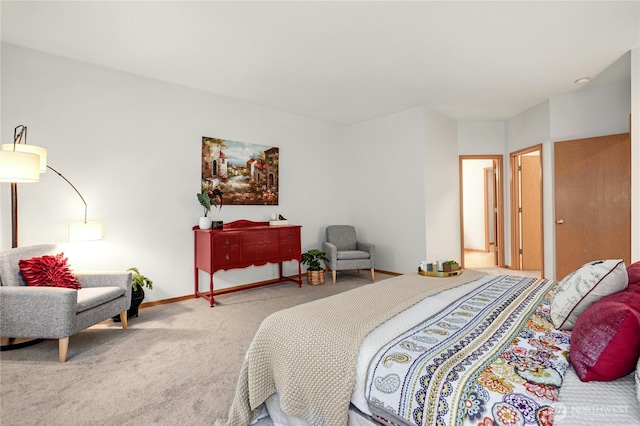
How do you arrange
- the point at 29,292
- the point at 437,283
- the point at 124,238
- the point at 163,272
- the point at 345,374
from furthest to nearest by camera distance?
1. the point at 163,272
2. the point at 124,238
3. the point at 29,292
4. the point at 437,283
5. the point at 345,374

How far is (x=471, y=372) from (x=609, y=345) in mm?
430

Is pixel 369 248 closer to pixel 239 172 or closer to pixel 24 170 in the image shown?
pixel 239 172

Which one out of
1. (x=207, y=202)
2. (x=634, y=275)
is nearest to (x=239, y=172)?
(x=207, y=202)

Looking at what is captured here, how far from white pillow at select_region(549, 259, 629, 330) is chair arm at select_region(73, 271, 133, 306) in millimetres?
3321

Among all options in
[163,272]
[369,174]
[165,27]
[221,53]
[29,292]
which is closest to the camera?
[29,292]

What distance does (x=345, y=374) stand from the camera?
120 centimetres

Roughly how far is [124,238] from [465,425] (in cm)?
371

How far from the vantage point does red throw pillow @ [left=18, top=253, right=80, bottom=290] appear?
254cm

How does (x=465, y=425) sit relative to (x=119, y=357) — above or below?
above

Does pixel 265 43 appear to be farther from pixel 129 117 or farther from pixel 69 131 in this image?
pixel 69 131

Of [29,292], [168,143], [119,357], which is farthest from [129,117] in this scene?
[119,357]

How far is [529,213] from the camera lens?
5.38 m

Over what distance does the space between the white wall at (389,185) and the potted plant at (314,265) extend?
3.54 ft

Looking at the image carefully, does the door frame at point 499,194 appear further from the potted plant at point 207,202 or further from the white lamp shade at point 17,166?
the white lamp shade at point 17,166
